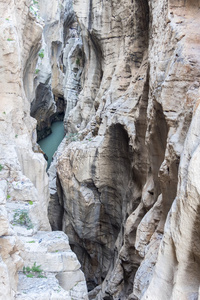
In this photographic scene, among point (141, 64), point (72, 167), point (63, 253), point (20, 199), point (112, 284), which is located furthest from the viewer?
point (72, 167)

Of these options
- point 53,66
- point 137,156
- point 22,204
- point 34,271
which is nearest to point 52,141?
point 53,66

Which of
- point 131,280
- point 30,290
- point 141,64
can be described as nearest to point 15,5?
point 141,64

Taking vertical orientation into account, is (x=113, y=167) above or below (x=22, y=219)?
above

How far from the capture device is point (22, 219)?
25.3ft

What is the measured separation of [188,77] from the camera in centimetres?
554

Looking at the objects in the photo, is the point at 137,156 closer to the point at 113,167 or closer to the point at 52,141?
the point at 113,167

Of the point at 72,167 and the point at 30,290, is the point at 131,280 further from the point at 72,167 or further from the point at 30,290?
the point at 72,167

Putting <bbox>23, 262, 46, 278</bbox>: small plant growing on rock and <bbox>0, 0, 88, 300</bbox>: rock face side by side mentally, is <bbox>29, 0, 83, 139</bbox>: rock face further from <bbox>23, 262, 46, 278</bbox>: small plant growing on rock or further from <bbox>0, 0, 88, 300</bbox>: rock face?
<bbox>23, 262, 46, 278</bbox>: small plant growing on rock

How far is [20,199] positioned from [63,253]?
88.6 inches

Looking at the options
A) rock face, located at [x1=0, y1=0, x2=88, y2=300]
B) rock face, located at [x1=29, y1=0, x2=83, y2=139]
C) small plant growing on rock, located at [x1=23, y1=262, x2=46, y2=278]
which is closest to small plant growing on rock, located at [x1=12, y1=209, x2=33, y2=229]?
rock face, located at [x1=0, y1=0, x2=88, y2=300]

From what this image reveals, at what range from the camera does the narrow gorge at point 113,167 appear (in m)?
3.85

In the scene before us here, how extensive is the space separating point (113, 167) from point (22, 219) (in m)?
5.19

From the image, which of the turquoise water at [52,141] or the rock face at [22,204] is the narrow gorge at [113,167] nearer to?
the rock face at [22,204]

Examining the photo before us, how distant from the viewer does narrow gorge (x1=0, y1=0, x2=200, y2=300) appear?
3846 mm
